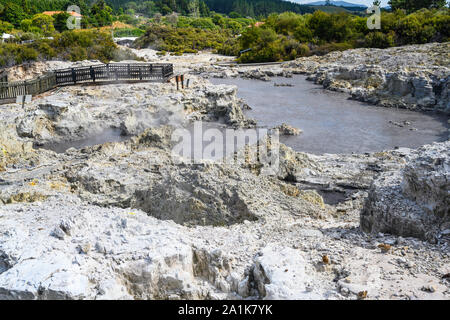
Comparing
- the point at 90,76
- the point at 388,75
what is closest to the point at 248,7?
the point at 388,75

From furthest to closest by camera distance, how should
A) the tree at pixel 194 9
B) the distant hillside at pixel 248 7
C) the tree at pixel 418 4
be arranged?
the distant hillside at pixel 248 7
the tree at pixel 194 9
the tree at pixel 418 4

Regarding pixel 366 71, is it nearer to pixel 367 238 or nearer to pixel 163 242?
pixel 367 238

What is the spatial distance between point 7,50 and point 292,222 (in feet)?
82.8

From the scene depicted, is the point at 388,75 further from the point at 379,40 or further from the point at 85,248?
the point at 85,248

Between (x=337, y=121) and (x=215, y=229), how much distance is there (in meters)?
14.6

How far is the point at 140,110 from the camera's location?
14.1 meters

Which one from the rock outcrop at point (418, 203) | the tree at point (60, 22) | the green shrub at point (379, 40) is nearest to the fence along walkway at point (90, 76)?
the rock outcrop at point (418, 203)

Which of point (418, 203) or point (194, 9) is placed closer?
point (418, 203)

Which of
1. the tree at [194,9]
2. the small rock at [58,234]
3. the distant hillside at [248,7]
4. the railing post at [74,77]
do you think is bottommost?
the small rock at [58,234]

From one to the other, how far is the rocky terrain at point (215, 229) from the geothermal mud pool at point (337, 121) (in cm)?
448

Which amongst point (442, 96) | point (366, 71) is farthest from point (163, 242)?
point (366, 71)

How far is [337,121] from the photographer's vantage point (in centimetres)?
1922

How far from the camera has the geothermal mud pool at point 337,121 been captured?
15.4 metres

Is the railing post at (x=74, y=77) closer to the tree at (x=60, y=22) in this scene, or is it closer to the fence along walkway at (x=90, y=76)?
the fence along walkway at (x=90, y=76)
